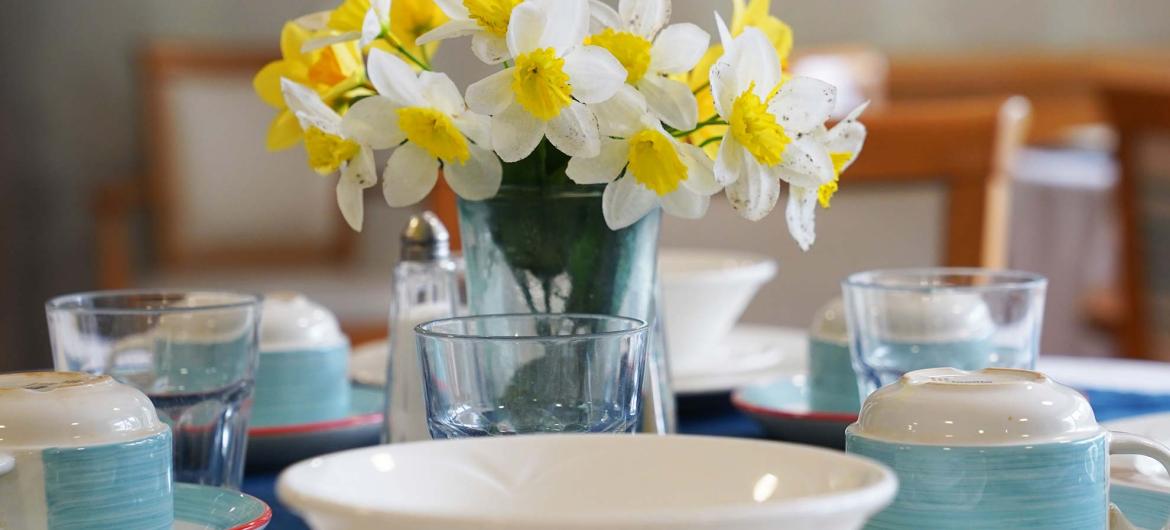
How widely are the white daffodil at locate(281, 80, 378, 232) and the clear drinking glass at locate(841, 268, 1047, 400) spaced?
280mm

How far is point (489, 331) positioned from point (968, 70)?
3962mm

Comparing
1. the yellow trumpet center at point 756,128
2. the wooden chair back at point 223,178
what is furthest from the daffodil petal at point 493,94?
the wooden chair back at point 223,178

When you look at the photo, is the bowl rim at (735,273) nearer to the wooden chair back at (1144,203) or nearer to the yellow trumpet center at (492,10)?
the yellow trumpet center at (492,10)

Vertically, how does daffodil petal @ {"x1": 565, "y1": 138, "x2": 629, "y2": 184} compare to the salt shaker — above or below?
above

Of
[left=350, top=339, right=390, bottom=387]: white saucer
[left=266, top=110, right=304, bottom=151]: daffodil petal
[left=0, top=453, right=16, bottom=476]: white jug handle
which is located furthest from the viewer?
[left=350, top=339, right=390, bottom=387]: white saucer

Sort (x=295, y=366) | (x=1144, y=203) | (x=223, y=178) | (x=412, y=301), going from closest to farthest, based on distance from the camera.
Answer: (x=412, y=301) → (x=295, y=366) → (x=1144, y=203) → (x=223, y=178)

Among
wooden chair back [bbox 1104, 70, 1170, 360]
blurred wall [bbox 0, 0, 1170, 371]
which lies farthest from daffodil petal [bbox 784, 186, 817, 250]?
blurred wall [bbox 0, 0, 1170, 371]

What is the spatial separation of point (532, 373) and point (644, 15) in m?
0.20

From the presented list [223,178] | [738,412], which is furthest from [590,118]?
[223,178]

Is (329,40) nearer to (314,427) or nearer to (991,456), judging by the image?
(314,427)

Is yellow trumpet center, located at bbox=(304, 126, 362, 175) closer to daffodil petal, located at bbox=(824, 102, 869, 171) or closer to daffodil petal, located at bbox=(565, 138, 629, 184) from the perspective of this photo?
daffodil petal, located at bbox=(565, 138, 629, 184)

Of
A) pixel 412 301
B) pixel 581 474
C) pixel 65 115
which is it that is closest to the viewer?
pixel 581 474

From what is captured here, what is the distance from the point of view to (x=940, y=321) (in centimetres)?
84

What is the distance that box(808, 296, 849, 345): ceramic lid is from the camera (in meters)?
0.97
